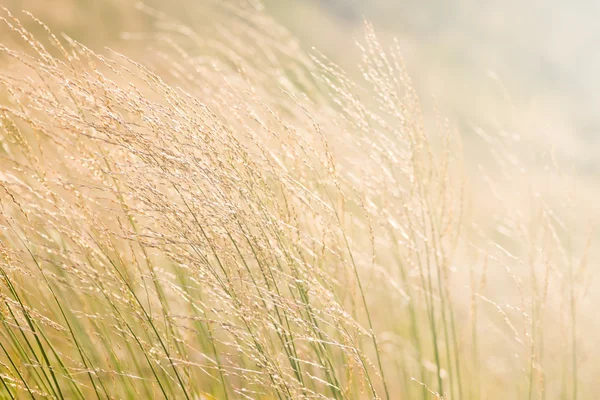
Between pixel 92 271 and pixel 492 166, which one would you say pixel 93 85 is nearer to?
pixel 92 271

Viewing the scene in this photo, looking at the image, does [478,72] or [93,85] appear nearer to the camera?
[93,85]

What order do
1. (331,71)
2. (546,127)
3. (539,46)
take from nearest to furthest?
(331,71) → (546,127) → (539,46)

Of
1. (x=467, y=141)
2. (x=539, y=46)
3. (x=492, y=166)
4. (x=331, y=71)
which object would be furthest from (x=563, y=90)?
(x=331, y=71)

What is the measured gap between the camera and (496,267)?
5.46 m

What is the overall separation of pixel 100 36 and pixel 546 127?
20.8ft

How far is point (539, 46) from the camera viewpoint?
1109 centimetres

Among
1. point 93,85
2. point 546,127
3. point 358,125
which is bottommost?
point 93,85

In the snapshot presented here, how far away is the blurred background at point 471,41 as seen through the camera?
8.18 metres

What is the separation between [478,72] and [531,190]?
9.43m

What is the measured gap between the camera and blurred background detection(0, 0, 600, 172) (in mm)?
8180

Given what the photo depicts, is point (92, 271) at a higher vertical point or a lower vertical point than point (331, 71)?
lower

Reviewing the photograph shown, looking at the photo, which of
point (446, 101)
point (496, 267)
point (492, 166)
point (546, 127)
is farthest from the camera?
point (446, 101)

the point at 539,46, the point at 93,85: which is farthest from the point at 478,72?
the point at 93,85

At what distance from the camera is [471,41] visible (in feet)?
36.6
